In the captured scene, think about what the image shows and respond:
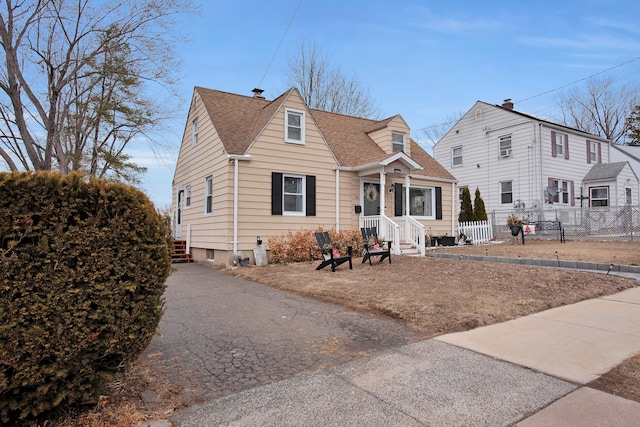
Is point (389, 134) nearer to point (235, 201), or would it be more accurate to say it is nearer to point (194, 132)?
point (235, 201)

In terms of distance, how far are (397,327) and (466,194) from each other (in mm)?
15791

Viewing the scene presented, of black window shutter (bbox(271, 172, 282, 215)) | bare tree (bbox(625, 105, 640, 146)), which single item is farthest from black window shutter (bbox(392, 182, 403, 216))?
bare tree (bbox(625, 105, 640, 146))

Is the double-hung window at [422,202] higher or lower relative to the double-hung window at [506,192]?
lower

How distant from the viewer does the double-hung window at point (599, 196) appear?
21.1 m

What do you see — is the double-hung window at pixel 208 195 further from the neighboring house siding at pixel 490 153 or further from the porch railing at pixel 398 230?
the neighboring house siding at pixel 490 153

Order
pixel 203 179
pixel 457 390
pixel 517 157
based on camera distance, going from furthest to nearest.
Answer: pixel 517 157
pixel 203 179
pixel 457 390

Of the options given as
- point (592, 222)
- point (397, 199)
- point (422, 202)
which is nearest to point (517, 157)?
point (592, 222)

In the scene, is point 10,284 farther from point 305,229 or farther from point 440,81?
point 440,81

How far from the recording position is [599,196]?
70.5ft

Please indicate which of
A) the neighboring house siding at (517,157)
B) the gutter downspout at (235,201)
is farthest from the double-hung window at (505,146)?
the gutter downspout at (235,201)

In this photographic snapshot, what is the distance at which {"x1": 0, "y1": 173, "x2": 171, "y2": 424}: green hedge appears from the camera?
88.3 inches

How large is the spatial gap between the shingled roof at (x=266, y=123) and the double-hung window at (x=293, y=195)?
5.63 feet

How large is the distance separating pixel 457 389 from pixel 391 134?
534 inches

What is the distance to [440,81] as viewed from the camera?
1814cm
